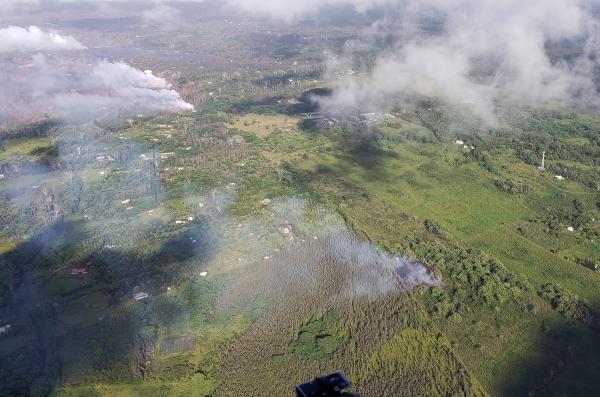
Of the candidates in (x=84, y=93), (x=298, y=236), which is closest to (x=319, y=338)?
(x=298, y=236)

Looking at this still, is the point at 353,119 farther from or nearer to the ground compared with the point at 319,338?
nearer to the ground

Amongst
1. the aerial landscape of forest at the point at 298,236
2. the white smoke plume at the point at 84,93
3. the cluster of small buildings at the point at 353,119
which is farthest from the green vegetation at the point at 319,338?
the white smoke plume at the point at 84,93

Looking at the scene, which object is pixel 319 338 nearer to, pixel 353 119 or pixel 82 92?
pixel 353 119

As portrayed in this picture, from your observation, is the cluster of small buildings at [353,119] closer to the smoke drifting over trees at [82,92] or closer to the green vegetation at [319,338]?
the smoke drifting over trees at [82,92]

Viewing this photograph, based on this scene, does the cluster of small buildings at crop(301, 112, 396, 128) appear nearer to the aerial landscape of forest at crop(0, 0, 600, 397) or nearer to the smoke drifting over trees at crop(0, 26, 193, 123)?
the aerial landscape of forest at crop(0, 0, 600, 397)

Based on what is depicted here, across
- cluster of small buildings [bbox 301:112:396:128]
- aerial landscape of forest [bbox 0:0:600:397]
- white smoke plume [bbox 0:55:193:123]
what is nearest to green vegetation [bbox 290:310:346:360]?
aerial landscape of forest [bbox 0:0:600:397]

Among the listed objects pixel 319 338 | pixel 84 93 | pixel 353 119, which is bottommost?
pixel 84 93
